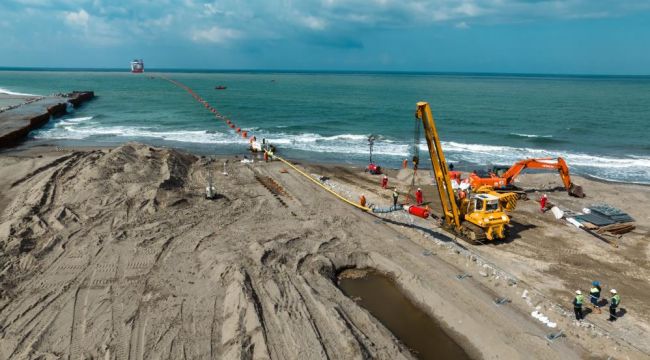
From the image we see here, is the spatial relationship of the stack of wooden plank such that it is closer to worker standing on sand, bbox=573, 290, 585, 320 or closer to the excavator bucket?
the excavator bucket

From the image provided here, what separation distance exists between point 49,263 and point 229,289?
23.9ft

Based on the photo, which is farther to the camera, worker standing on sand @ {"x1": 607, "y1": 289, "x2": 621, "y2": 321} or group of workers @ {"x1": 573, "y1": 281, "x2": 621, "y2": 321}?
worker standing on sand @ {"x1": 607, "y1": 289, "x2": 621, "y2": 321}

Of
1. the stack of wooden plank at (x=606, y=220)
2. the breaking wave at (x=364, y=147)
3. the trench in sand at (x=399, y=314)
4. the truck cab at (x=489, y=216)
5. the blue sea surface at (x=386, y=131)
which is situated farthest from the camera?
the blue sea surface at (x=386, y=131)

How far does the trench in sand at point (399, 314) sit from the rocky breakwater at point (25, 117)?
3989 cm

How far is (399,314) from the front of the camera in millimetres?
13672

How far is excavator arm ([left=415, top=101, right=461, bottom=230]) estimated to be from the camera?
16.7 m

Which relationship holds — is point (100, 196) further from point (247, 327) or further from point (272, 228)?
point (247, 327)

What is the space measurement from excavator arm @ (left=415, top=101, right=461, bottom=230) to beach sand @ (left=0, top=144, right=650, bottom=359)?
114 centimetres

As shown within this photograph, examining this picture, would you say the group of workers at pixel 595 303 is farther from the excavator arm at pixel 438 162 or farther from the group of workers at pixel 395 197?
the group of workers at pixel 395 197

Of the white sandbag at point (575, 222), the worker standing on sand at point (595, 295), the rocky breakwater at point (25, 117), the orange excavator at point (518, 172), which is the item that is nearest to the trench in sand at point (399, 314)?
the worker standing on sand at point (595, 295)

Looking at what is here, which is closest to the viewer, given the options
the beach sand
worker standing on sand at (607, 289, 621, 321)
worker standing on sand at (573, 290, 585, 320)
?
the beach sand

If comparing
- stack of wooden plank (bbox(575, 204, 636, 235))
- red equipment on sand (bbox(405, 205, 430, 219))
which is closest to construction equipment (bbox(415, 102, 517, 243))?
red equipment on sand (bbox(405, 205, 430, 219))

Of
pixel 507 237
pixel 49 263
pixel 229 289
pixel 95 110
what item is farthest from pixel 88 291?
pixel 95 110

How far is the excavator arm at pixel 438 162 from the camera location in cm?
1672
